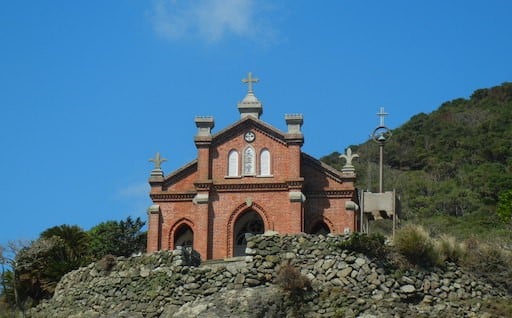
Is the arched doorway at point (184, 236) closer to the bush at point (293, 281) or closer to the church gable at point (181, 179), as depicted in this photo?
the church gable at point (181, 179)

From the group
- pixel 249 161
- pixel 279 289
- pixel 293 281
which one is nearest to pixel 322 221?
pixel 249 161

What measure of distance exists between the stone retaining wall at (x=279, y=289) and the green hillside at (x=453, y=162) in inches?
1318

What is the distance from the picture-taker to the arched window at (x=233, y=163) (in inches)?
1661

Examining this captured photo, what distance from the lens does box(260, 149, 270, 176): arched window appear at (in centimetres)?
4206

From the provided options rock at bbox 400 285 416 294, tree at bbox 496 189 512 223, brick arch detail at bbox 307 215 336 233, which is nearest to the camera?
rock at bbox 400 285 416 294

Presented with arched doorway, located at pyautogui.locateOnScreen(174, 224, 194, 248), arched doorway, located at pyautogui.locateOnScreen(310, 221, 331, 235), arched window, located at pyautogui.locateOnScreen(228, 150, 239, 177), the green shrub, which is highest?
arched window, located at pyautogui.locateOnScreen(228, 150, 239, 177)

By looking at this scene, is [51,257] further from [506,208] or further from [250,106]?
[506,208]

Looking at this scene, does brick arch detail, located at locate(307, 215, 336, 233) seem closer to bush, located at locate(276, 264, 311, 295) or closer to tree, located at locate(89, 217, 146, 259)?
tree, located at locate(89, 217, 146, 259)

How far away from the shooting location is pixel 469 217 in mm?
71188

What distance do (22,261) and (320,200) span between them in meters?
14.3

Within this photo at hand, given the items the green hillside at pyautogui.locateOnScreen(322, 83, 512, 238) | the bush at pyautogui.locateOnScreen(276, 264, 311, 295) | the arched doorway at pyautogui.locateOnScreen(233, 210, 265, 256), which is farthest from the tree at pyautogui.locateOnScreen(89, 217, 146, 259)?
the green hillside at pyautogui.locateOnScreen(322, 83, 512, 238)

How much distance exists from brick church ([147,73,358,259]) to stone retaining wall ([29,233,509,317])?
9.49 metres

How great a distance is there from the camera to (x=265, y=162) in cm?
4222

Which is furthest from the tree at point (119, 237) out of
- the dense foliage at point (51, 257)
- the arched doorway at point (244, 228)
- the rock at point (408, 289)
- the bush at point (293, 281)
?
the rock at point (408, 289)
